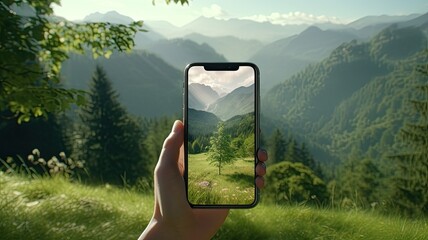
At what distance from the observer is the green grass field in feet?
7.33

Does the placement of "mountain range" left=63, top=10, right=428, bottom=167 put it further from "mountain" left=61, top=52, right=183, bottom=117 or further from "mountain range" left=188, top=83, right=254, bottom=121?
"mountain range" left=188, top=83, right=254, bottom=121

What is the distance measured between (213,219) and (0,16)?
5.85m

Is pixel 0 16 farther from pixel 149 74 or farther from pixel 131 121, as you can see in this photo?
pixel 149 74

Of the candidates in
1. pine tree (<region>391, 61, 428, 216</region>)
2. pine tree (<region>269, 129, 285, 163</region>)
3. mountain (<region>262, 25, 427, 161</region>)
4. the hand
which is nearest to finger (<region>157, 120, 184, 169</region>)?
the hand

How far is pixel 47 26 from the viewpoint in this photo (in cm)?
786

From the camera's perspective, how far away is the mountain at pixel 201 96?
2.33 meters

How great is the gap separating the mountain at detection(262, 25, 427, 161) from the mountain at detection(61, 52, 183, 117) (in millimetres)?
35014

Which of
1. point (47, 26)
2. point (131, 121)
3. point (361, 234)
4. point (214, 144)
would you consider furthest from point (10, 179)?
point (131, 121)

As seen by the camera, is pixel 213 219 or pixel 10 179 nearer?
pixel 213 219

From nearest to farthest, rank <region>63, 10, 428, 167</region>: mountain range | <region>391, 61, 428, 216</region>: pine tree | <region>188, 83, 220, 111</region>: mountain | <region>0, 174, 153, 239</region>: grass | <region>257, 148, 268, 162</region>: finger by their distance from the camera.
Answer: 1. <region>257, 148, 268, 162</region>: finger
2. <region>188, 83, 220, 111</region>: mountain
3. <region>0, 174, 153, 239</region>: grass
4. <region>391, 61, 428, 216</region>: pine tree
5. <region>63, 10, 428, 167</region>: mountain range

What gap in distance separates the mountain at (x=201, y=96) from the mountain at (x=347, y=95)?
15022 cm

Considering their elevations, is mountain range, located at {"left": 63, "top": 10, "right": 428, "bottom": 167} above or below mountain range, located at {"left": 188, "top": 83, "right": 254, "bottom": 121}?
below

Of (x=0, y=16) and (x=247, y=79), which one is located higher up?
(x=0, y=16)

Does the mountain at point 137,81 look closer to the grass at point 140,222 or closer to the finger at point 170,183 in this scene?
the grass at point 140,222
